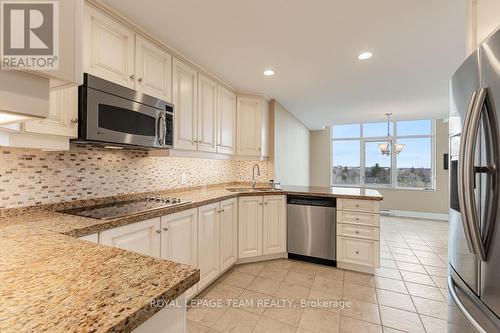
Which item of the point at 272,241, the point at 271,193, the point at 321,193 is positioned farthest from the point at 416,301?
the point at 271,193

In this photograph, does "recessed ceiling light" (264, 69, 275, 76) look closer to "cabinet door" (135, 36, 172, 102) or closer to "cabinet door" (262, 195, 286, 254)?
"cabinet door" (135, 36, 172, 102)

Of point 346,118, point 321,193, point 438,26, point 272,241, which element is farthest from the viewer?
point 346,118

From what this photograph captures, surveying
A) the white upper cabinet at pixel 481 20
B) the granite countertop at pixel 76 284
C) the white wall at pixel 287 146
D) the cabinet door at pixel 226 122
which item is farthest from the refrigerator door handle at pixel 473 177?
the white wall at pixel 287 146

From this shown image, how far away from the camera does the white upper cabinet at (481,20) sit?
1.07m

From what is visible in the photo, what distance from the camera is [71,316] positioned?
1.48ft

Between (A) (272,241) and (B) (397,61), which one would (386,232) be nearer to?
(A) (272,241)

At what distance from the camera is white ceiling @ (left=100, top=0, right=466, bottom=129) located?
1707mm

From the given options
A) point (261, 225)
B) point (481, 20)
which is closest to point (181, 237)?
point (261, 225)

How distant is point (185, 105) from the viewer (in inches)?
96.9

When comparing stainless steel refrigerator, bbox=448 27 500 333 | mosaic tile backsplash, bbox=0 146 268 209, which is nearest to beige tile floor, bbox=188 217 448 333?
stainless steel refrigerator, bbox=448 27 500 333

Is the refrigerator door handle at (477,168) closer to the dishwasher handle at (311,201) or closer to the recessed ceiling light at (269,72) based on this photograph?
the dishwasher handle at (311,201)

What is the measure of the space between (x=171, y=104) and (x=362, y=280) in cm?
270

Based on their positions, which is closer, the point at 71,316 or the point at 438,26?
the point at 71,316

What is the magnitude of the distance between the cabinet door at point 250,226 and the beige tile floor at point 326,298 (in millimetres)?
189
